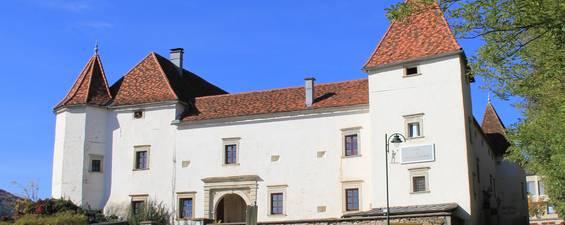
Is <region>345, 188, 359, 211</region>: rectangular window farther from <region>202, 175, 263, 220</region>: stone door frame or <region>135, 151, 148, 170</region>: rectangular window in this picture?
<region>135, 151, 148, 170</region>: rectangular window

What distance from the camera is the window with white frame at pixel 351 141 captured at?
3372 centimetres

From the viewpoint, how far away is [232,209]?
38.1 metres

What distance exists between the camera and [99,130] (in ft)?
126

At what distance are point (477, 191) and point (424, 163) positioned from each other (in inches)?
147

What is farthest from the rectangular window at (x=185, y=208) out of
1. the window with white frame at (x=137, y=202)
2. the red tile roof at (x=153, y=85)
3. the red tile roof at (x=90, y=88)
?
the red tile roof at (x=90, y=88)

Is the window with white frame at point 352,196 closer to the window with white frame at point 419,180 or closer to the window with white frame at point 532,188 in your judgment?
the window with white frame at point 419,180

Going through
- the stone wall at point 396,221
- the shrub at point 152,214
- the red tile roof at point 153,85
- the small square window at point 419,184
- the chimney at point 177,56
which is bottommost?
the stone wall at point 396,221

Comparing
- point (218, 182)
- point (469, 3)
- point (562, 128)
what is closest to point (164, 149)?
point (218, 182)

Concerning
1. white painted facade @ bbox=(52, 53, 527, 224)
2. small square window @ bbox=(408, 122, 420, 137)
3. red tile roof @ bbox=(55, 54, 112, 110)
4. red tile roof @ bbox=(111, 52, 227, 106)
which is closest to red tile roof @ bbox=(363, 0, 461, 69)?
white painted facade @ bbox=(52, 53, 527, 224)

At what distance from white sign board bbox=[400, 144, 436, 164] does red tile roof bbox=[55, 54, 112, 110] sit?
1675 centimetres

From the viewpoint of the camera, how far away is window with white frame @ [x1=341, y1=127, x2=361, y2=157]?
33.7 metres

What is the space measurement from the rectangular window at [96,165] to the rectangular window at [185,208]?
491 centimetres

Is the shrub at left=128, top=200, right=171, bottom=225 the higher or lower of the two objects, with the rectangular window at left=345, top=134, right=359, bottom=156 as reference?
lower

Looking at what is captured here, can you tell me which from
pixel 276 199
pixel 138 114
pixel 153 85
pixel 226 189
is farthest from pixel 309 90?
pixel 138 114
